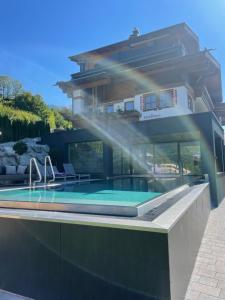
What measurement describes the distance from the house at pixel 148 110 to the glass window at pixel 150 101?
7 centimetres

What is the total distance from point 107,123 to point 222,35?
254 inches

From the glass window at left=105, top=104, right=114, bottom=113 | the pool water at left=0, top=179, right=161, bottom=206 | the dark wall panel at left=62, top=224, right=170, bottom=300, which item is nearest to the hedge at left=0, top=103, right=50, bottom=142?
the glass window at left=105, top=104, right=114, bottom=113

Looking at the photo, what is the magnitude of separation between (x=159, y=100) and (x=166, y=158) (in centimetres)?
549

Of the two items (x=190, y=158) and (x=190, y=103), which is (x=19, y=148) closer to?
(x=190, y=158)

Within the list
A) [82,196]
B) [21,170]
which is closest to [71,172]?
[21,170]

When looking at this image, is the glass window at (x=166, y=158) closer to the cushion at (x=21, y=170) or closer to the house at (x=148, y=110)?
the house at (x=148, y=110)

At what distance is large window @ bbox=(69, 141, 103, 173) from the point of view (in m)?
12.2

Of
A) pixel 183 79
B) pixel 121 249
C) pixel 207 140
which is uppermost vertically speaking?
pixel 183 79

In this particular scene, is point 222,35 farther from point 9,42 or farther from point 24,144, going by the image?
point 24,144

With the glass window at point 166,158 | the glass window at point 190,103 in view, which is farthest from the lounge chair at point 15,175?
the glass window at point 190,103

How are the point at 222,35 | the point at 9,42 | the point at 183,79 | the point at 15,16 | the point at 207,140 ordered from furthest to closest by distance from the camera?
the point at 183,79, the point at 9,42, the point at 222,35, the point at 15,16, the point at 207,140

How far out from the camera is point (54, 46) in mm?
11539

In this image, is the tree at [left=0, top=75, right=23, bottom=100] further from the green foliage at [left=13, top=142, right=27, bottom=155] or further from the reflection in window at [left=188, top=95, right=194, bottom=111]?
the reflection in window at [left=188, top=95, right=194, bottom=111]

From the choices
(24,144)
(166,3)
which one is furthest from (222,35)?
(24,144)
